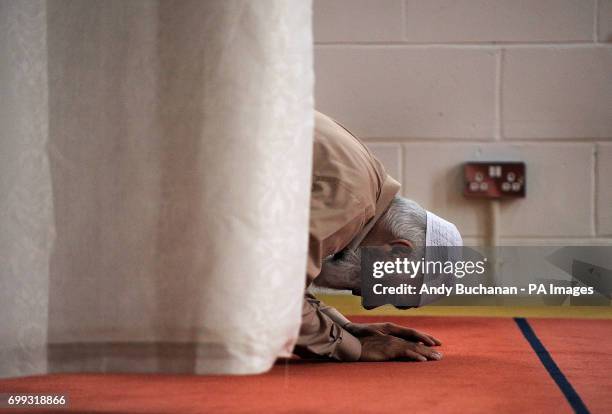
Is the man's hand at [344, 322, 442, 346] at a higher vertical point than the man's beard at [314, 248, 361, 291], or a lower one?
lower

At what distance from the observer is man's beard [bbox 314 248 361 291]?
6.60 feet

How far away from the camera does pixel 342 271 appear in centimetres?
204

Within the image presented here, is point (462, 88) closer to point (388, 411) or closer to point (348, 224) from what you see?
point (348, 224)

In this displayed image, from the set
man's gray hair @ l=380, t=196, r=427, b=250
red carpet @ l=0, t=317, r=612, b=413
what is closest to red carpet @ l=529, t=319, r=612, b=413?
red carpet @ l=0, t=317, r=612, b=413

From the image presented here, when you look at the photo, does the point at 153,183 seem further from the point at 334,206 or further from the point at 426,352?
the point at 426,352

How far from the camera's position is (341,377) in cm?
171

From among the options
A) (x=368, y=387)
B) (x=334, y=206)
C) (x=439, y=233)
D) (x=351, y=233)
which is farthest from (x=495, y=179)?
(x=368, y=387)

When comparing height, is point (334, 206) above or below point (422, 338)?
above

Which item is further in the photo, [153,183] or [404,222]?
[404,222]

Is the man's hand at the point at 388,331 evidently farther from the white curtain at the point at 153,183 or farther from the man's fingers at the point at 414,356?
the white curtain at the point at 153,183

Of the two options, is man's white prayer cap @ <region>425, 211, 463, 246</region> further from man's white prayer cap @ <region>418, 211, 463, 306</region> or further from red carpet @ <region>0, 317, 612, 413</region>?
red carpet @ <region>0, 317, 612, 413</region>

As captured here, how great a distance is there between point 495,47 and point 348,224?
1.65 metres

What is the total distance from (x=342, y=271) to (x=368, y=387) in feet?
1.55

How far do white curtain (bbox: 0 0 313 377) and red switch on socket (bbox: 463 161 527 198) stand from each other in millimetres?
1961
